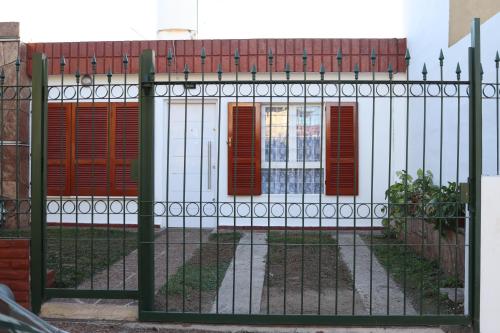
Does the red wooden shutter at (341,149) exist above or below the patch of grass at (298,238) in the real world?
above

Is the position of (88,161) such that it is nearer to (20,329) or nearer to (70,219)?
(70,219)

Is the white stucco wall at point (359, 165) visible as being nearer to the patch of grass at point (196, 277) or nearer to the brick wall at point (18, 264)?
the patch of grass at point (196, 277)

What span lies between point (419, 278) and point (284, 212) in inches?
85.7

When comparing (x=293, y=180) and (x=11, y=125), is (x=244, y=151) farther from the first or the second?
(x=11, y=125)

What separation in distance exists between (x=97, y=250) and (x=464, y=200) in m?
5.36

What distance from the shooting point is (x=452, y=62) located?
7.14 m

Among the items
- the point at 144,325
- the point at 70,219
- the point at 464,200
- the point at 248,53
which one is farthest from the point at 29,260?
the point at 248,53

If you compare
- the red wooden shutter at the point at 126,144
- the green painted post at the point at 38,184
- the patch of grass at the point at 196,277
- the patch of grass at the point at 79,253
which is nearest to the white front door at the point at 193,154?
the red wooden shutter at the point at 126,144

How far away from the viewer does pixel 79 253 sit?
750cm

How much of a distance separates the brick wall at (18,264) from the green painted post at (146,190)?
3.52ft

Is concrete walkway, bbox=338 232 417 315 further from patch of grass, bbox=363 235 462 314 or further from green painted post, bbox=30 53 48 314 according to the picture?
green painted post, bbox=30 53 48 314

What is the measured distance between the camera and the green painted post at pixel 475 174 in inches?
176

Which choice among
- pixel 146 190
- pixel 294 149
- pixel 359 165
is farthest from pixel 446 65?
pixel 146 190

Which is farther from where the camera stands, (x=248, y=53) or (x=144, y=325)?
(x=248, y=53)
